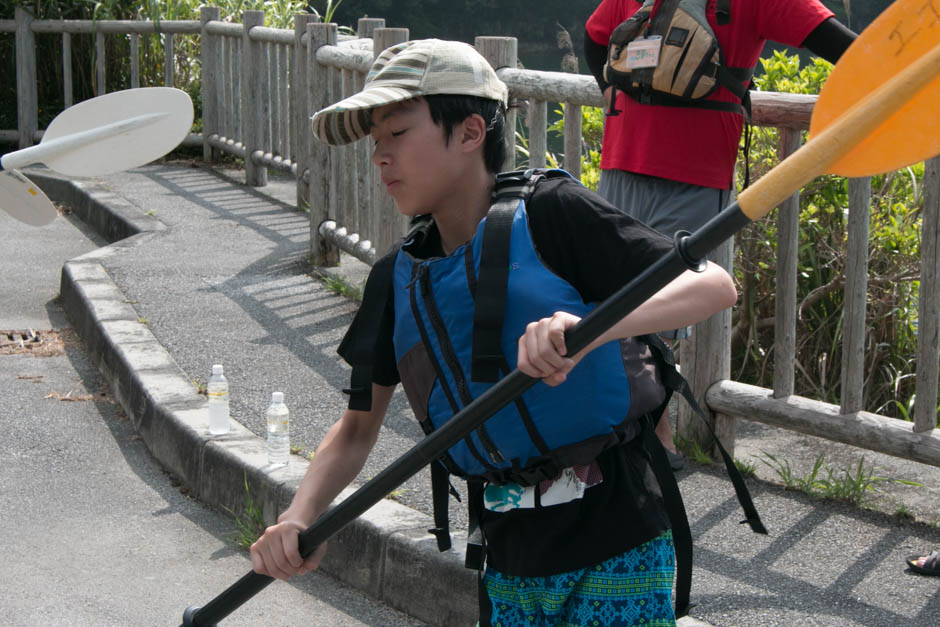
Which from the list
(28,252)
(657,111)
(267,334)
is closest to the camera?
(657,111)

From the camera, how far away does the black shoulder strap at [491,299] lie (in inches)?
78.5

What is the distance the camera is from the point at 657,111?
3814 millimetres

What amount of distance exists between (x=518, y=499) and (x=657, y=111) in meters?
1.97

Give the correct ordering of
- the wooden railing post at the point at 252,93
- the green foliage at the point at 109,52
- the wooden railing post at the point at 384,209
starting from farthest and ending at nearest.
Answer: the green foliage at the point at 109,52, the wooden railing post at the point at 252,93, the wooden railing post at the point at 384,209

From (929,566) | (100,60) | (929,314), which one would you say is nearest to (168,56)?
(100,60)

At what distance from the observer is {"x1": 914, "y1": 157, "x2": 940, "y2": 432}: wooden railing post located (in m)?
3.57

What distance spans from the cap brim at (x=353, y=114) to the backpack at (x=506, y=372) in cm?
20

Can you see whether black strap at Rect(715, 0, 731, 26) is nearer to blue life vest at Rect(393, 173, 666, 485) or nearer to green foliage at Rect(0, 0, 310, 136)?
blue life vest at Rect(393, 173, 666, 485)

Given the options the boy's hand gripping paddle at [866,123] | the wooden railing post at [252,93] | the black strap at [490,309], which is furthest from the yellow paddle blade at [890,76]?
the wooden railing post at [252,93]

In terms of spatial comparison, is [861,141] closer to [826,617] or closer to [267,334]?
[826,617]

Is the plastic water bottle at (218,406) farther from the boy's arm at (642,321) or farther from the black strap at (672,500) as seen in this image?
the boy's arm at (642,321)

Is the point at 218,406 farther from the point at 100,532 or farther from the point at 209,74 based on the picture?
the point at 209,74

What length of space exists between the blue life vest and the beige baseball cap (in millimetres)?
227

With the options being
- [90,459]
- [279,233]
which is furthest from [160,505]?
[279,233]
